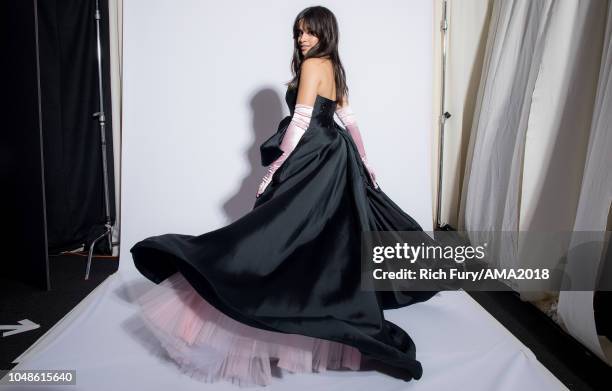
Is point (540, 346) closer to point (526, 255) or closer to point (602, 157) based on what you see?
point (526, 255)

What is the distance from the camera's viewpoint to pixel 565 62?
7.66 feet

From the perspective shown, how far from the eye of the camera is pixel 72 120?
3260 mm

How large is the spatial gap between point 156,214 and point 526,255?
2.53m

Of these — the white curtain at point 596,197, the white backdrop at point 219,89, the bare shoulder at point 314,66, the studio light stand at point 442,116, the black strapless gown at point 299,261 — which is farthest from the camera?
the studio light stand at point 442,116

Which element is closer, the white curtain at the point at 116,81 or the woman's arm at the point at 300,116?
the woman's arm at the point at 300,116

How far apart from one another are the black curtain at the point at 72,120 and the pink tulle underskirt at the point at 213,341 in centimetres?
192

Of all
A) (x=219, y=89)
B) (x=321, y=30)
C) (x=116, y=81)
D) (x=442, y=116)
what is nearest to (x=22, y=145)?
(x=116, y=81)

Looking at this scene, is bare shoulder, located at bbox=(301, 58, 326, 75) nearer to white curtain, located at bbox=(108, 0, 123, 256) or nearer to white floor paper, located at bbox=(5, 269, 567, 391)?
white floor paper, located at bbox=(5, 269, 567, 391)

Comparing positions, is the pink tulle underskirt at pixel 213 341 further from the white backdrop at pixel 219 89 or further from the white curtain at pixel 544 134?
the white backdrop at pixel 219 89

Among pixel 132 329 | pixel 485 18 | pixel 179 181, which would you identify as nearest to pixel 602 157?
pixel 485 18

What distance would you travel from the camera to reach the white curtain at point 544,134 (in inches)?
78.7

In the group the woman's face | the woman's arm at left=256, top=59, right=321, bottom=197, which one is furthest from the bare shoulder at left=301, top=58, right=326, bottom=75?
the woman's face

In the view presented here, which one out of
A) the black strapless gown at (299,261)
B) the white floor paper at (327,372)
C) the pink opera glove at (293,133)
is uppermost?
the pink opera glove at (293,133)

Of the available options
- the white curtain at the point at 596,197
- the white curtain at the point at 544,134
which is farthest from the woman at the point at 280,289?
the white curtain at the point at 544,134
